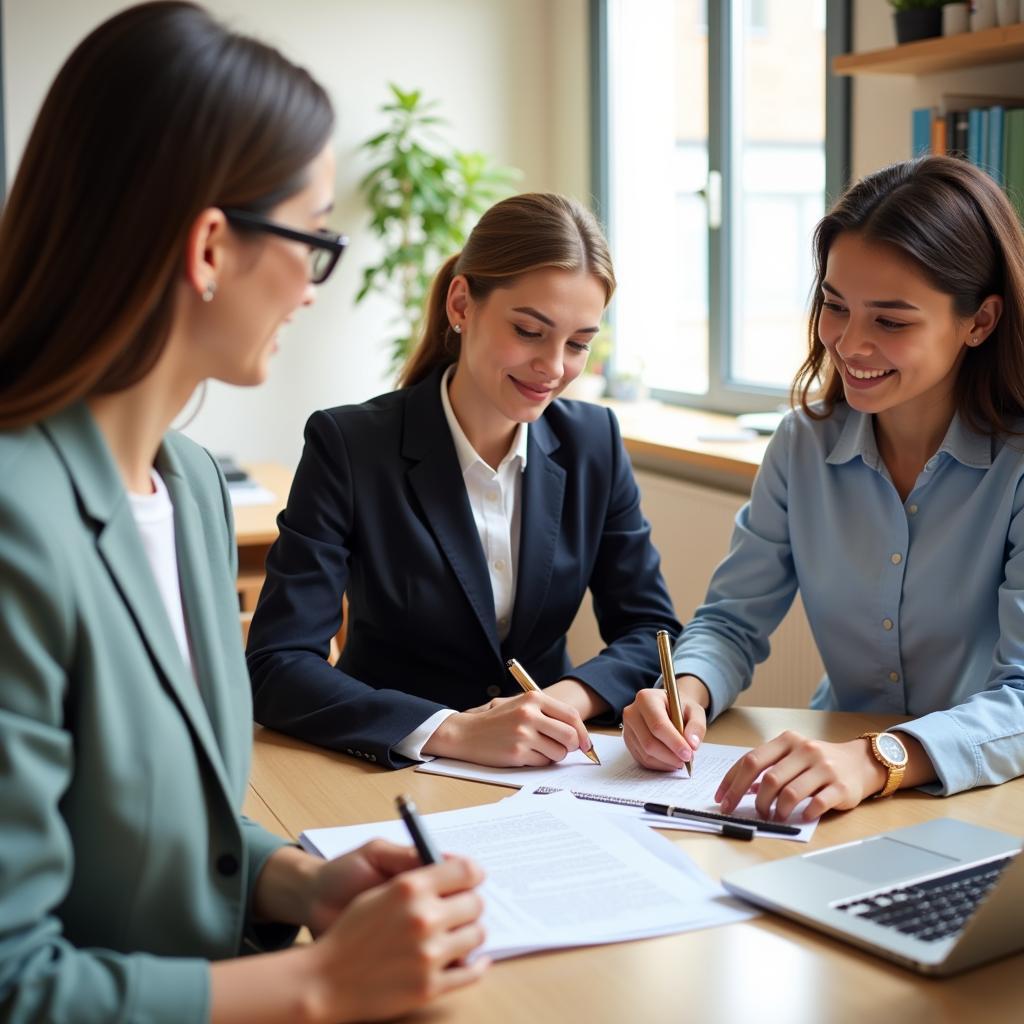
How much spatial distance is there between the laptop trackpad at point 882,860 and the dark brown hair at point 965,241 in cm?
75

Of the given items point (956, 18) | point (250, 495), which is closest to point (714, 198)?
point (956, 18)

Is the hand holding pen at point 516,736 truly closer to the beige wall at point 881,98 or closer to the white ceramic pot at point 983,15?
the white ceramic pot at point 983,15

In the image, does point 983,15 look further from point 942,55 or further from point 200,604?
point 200,604

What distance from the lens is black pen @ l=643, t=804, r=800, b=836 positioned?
126 centimetres

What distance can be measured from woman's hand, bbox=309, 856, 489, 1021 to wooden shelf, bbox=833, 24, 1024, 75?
2077mm

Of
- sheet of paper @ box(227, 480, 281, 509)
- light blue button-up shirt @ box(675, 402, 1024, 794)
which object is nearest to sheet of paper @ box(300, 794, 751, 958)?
light blue button-up shirt @ box(675, 402, 1024, 794)

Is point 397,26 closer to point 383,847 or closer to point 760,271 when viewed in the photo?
point 760,271

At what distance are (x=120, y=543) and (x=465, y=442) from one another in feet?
3.38

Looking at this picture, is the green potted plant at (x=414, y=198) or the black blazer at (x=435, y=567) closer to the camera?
the black blazer at (x=435, y=567)

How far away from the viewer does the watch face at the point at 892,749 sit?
4.53ft

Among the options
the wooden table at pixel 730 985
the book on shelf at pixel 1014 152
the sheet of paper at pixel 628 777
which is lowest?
the sheet of paper at pixel 628 777

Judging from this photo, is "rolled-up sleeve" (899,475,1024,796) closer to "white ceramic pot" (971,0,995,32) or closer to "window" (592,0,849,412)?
"white ceramic pot" (971,0,995,32)

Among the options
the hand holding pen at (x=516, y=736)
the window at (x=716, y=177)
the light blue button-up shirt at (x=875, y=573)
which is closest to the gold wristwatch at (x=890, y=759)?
the light blue button-up shirt at (x=875, y=573)

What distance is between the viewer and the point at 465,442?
75.6 inches
